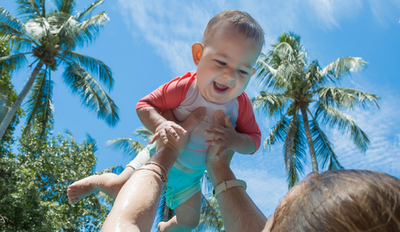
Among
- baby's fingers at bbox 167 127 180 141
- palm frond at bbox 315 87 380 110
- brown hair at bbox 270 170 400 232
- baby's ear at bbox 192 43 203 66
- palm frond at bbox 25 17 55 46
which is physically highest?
palm frond at bbox 25 17 55 46

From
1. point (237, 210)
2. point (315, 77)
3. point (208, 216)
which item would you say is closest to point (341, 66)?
point (315, 77)

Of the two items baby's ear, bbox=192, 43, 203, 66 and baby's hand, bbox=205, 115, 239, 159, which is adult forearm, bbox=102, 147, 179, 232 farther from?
baby's ear, bbox=192, 43, 203, 66

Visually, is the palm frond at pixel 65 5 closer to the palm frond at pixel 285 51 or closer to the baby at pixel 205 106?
the palm frond at pixel 285 51

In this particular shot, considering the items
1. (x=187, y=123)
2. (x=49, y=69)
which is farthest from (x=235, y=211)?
(x=49, y=69)

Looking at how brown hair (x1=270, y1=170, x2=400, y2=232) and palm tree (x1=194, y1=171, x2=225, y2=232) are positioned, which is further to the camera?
palm tree (x1=194, y1=171, x2=225, y2=232)

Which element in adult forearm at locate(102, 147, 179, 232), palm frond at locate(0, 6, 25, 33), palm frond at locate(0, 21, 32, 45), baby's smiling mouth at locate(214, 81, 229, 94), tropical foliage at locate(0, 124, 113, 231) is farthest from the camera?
palm frond at locate(0, 6, 25, 33)

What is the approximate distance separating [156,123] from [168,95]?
0.33 m

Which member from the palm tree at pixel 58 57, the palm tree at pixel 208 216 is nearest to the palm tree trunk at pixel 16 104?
the palm tree at pixel 58 57

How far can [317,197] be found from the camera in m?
0.86

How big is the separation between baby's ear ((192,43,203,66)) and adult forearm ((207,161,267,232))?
899 millimetres

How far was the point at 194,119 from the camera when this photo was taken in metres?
2.21

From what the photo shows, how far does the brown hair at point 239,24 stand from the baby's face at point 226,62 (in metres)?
0.04

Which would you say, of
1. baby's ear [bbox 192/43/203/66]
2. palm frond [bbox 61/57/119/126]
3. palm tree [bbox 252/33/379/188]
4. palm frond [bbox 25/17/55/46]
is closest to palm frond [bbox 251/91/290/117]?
palm tree [bbox 252/33/379/188]

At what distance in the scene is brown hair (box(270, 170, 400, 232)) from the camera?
0.76 m
